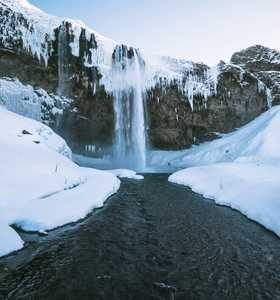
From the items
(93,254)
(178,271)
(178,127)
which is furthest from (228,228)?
(178,127)

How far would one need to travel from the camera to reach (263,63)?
59938 mm

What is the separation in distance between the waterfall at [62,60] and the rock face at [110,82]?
0.40ft

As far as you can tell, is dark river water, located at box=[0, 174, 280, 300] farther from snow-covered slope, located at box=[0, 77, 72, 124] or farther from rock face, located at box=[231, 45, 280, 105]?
rock face, located at box=[231, 45, 280, 105]

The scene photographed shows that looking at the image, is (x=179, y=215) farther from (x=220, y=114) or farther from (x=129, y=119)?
(x=220, y=114)

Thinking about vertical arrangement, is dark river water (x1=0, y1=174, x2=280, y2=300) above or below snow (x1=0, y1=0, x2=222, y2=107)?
below

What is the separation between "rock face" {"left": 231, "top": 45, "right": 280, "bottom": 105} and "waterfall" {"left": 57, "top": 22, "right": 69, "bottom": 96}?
35193 millimetres

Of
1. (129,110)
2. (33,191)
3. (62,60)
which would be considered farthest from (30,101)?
(33,191)

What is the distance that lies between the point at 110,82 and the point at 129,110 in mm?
5520

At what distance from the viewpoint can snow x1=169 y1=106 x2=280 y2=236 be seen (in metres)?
12.0

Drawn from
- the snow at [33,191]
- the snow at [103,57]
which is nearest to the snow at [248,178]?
the snow at [33,191]

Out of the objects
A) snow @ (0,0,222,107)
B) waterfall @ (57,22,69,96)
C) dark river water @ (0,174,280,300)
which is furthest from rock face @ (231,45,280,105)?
dark river water @ (0,174,280,300)

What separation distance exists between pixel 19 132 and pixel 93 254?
15.1 m

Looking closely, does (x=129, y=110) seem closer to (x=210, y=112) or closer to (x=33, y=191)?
(x=210, y=112)

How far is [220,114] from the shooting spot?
51.7 metres
